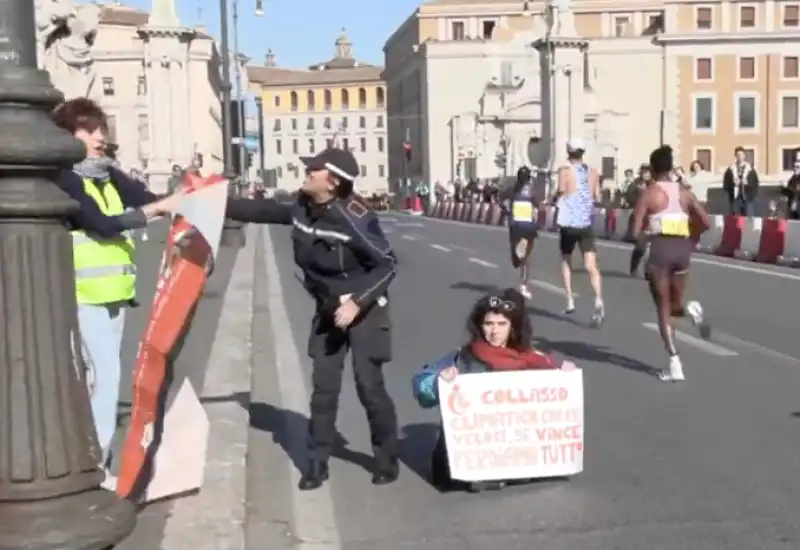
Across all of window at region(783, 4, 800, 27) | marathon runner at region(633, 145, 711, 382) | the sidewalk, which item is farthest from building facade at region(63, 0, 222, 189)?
window at region(783, 4, 800, 27)

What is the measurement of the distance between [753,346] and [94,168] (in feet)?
25.0

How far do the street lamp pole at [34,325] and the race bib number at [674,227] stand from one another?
691cm

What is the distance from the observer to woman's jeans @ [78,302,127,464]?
6055 mm

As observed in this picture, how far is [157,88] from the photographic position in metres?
62.3

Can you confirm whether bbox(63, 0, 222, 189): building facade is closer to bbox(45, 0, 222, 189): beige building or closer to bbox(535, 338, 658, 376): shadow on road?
bbox(45, 0, 222, 189): beige building

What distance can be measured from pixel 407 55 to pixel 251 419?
11983cm

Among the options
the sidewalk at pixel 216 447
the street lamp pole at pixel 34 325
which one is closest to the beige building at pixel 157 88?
the sidewalk at pixel 216 447

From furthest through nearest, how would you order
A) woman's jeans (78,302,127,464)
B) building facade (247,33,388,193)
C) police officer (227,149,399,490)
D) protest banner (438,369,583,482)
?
building facade (247,33,388,193) < protest banner (438,369,583,482) < police officer (227,149,399,490) < woman's jeans (78,302,127,464)

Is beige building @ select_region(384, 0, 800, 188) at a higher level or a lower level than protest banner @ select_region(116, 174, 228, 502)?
higher

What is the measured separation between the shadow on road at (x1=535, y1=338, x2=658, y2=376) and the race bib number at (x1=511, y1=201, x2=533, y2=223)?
16.5ft

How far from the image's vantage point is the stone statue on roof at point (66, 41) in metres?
25.0

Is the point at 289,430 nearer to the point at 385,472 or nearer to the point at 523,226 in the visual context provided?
the point at 385,472

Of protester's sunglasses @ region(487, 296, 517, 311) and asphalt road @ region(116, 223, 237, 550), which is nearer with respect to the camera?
asphalt road @ region(116, 223, 237, 550)

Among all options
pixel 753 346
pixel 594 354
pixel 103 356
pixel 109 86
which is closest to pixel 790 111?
pixel 109 86
